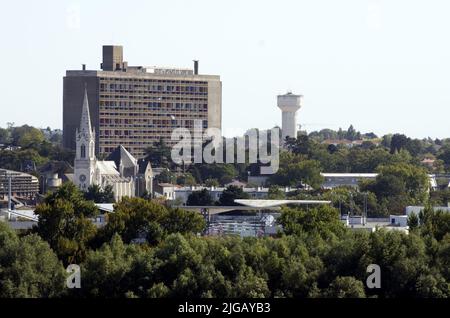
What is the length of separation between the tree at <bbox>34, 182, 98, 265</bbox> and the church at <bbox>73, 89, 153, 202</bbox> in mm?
62839

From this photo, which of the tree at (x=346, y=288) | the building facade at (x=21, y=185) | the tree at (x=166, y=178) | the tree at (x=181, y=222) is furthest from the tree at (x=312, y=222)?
the tree at (x=166, y=178)

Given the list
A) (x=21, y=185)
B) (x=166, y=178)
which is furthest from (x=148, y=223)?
(x=166, y=178)

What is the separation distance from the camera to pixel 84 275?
7494cm

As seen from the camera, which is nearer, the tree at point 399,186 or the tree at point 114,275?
the tree at point 114,275

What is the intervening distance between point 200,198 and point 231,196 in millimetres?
2693

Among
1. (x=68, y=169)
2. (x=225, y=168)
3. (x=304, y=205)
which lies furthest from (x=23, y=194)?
(x=304, y=205)

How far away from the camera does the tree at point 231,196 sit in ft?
455

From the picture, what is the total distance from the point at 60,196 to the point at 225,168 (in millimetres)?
92870

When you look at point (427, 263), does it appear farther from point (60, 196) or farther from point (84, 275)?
point (60, 196)

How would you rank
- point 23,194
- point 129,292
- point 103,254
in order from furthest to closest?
point 23,194
point 103,254
point 129,292

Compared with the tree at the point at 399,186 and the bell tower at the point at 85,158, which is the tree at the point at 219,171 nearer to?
the bell tower at the point at 85,158

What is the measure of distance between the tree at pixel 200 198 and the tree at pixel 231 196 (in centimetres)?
82

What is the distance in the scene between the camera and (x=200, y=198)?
472 ft

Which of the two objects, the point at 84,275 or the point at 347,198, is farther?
the point at 347,198
